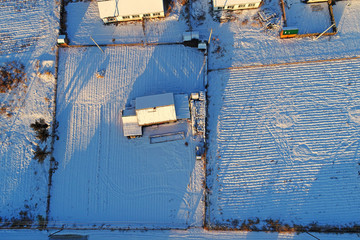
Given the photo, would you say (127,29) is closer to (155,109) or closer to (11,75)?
(155,109)

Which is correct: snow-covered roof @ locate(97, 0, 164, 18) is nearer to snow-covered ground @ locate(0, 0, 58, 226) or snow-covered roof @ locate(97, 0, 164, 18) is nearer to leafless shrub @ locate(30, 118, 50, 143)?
snow-covered ground @ locate(0, 0, 58, 226)

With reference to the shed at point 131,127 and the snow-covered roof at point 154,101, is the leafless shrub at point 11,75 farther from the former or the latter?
the snow-covered roof at point 154,101

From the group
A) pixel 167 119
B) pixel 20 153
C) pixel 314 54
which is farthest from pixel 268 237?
pixel 20 153

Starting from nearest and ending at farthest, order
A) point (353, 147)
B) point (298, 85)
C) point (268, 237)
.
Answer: point (268, 237), point (353, 147), point (298, 85)

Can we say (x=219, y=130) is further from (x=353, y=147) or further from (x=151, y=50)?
(x=353, y=147)

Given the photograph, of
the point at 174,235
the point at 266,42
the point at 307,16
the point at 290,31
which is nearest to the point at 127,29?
the point at 266,42

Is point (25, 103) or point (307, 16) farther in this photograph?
point (307, 16)

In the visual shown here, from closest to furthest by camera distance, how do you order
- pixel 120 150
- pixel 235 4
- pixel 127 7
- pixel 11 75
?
pixel 120 150
pixel 127 7
pixel 235 4
pixel 11 75
